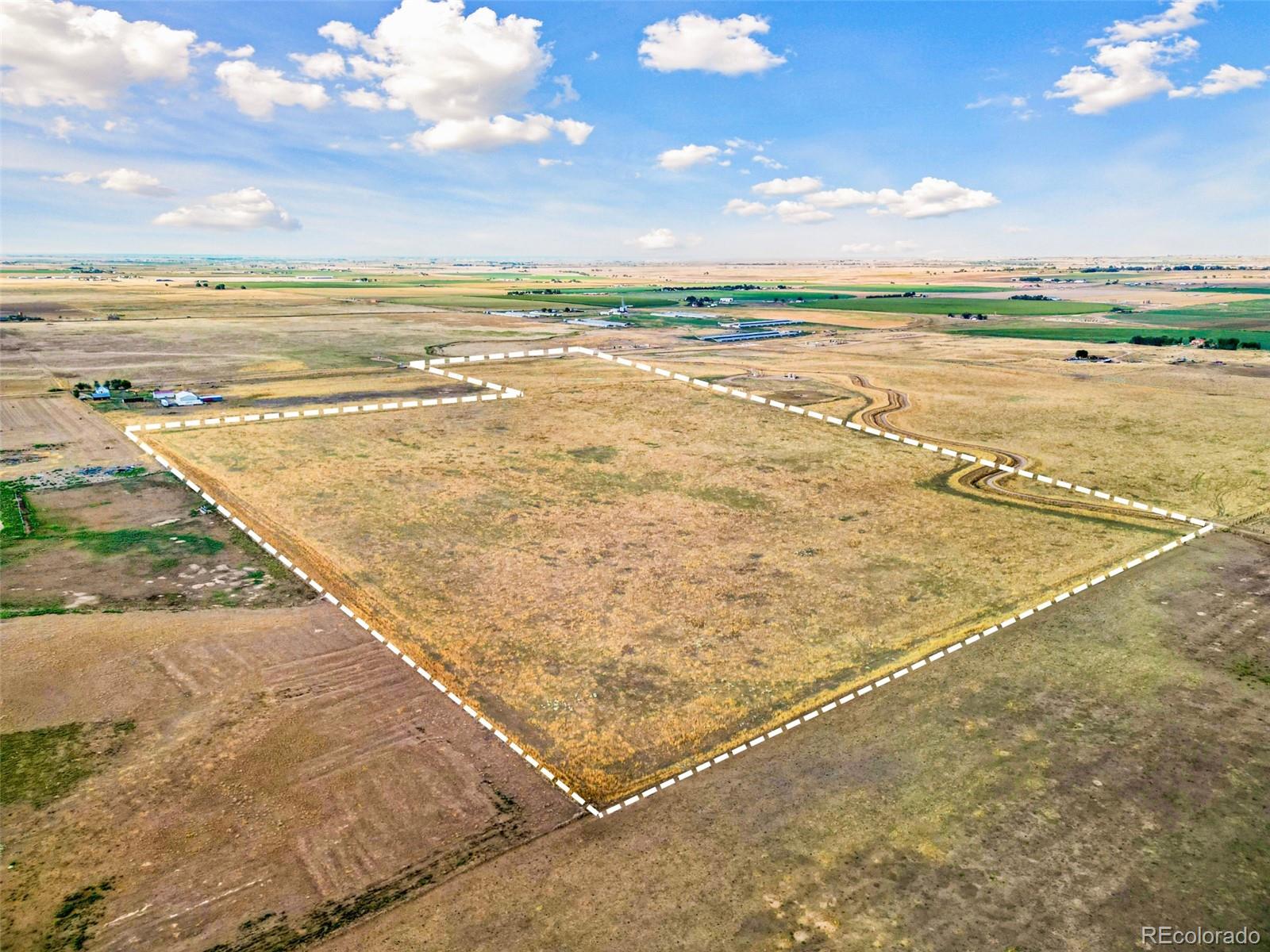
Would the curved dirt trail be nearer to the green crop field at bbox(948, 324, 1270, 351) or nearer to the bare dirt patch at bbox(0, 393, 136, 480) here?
the bare dirt patch at bbox(0, 393, 136, 480)

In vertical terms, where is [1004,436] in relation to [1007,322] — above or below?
below

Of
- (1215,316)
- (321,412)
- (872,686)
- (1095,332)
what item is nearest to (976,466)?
(872,686)

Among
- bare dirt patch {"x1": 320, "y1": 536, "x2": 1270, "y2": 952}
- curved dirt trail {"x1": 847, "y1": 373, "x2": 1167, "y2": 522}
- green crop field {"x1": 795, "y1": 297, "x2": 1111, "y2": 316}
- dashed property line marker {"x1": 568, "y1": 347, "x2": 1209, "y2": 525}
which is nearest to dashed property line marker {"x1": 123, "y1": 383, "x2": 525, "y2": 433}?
dashed property line marker {"x1": 568, "y1": 347, "x2": 1209, "y2": 525}

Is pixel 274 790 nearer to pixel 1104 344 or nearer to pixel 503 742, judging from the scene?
pixel 503 742

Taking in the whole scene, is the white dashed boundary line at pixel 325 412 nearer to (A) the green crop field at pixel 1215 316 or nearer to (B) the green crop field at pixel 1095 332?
(B) the green crop field at pixel 1095 332

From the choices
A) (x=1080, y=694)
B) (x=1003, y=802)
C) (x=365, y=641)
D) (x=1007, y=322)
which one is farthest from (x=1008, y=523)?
(x=1007, y=322)

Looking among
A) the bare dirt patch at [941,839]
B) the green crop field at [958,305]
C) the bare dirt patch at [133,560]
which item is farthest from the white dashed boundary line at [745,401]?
the green crop field at [958,305]
